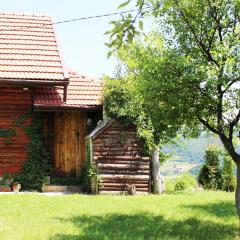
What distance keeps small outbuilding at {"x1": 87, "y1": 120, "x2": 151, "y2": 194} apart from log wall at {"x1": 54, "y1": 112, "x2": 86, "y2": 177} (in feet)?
4.42

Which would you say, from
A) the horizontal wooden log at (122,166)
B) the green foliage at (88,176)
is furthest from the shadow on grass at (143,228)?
the horizontal wooden log at (122,166)

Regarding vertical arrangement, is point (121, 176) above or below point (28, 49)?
below

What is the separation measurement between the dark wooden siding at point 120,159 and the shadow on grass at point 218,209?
11.5 feet

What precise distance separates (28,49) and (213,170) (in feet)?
28.3

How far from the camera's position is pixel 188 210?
12109 millimetres

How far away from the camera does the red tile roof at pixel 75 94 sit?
17.2 metres

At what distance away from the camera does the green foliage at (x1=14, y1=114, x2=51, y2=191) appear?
16.7 metres

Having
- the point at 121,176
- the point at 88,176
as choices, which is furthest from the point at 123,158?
the point at 88,176

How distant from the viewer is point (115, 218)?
10.7m

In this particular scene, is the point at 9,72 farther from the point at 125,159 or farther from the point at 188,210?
the point at 188,210

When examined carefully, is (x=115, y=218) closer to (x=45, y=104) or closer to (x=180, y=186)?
(x=45, y=104)

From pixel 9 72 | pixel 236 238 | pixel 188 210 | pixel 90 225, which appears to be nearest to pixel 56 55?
pixel 9 72

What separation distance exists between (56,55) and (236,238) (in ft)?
36.6

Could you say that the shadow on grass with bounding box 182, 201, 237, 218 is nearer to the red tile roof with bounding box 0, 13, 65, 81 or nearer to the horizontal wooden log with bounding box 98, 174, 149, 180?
the horizontal wooden log with bounding box 98, 174, 149, 180
